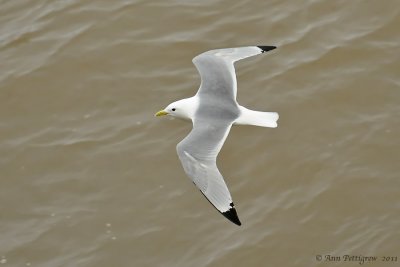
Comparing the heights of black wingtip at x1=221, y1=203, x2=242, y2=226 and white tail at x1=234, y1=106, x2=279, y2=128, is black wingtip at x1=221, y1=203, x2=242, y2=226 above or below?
below

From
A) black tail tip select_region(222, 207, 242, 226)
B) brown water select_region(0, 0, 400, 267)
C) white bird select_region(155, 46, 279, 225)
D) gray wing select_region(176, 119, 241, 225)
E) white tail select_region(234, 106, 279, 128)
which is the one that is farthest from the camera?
brown water select_region(0, 0, 400, 267)

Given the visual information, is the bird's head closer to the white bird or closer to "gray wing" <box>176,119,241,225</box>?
the white bird

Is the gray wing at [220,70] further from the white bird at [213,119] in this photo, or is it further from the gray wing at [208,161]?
the gray wing at [208,161]

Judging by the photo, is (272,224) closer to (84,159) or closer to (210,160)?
(210,160)

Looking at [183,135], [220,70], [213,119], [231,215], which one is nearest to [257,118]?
[213,119]

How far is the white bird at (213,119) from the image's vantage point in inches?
232

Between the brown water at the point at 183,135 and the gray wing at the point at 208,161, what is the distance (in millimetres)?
693

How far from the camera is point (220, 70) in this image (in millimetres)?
7164

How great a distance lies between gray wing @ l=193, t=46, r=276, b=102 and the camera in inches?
274

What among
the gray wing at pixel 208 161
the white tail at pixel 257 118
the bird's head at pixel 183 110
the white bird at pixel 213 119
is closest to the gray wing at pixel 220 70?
the white bird at pixel 213 119

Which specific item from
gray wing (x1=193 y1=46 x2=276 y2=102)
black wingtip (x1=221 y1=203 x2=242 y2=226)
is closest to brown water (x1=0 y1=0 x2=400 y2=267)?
gray wing (x1=193 y1=46 x2=276 y2=102)

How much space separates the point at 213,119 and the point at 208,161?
1.79ft

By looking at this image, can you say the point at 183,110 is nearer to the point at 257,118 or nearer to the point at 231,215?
the point at 257,118

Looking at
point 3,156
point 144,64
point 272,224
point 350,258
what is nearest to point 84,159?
point 3,156
